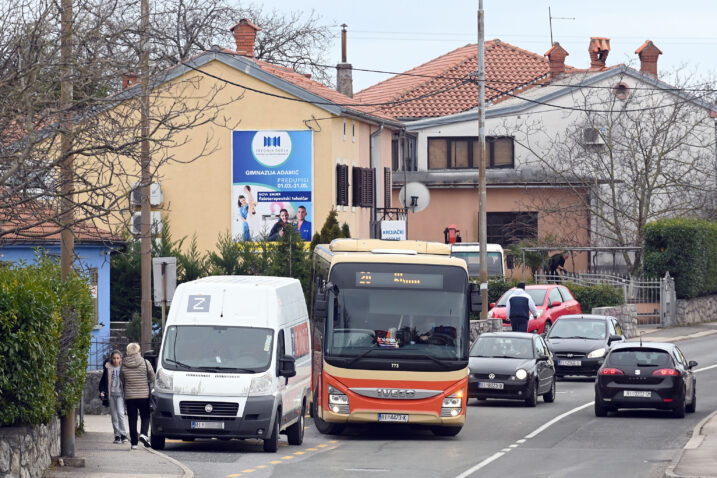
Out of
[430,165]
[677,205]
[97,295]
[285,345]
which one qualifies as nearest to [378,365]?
[285,345]

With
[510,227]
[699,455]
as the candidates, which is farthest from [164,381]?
[510,227]

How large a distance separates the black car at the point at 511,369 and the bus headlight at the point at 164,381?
878 centimetres

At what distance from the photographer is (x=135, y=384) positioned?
19.9m

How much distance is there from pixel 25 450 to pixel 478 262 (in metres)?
30.8

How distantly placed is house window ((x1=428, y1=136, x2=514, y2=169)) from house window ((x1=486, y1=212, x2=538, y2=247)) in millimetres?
2925

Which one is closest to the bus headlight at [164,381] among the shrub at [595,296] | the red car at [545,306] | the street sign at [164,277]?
the street sign at [164,277]

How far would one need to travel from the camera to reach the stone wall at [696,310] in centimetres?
4834

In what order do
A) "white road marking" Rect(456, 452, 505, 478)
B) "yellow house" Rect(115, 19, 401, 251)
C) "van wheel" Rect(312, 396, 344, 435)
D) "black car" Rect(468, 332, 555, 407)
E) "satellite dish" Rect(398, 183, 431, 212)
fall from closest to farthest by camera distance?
→ 1. "white road marking" Rect(456, 452, 505, 478)
2. "van wheel" Rect(312, 396, 344, 435)
3. "black car" Rect(468, 332, 555, 407)
4. "satellite dish" Rect(398, 183, 431, 212)
5. "yellow house" Rect(115, 19, 401, 251)

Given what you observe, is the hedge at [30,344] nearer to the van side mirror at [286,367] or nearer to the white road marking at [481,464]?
the van side mirror at [286,367]

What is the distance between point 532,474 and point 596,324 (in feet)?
55.3

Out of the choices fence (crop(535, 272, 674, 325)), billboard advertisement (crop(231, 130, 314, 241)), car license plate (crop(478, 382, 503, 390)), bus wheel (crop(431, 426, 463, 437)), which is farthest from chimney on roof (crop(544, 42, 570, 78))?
bus wheel (crop(431, 426, 463, 437))

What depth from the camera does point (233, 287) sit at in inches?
798

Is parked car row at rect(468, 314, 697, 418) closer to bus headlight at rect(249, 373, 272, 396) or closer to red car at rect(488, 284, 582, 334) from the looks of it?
red car at rect(488, 284, 582, 334)

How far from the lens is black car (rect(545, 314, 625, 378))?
3238 centimetres
